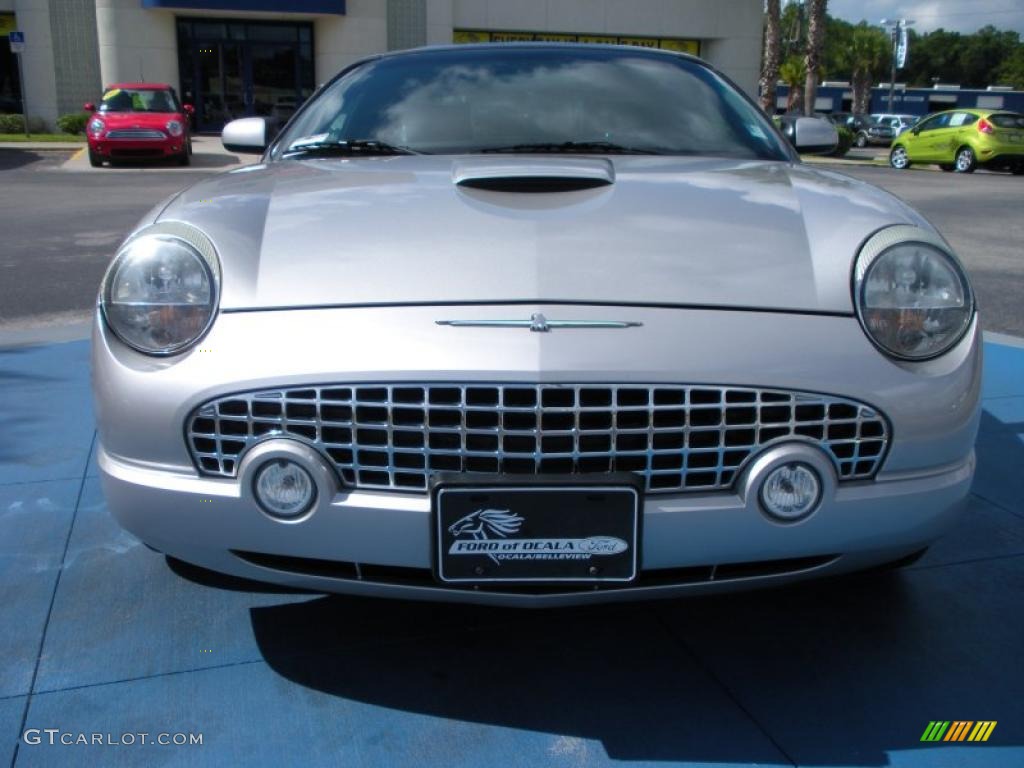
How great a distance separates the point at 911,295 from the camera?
199 centimetres

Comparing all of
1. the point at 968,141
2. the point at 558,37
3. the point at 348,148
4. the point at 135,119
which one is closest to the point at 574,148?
the point at 348,148

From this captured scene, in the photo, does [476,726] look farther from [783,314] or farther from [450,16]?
[450,16]

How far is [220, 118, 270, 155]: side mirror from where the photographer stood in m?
3.71

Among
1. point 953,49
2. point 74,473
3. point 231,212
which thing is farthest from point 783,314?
point 953,49

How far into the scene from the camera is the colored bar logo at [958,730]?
2.04 metres

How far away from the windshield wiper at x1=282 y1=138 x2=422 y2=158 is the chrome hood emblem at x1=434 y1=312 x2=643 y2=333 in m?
1.22

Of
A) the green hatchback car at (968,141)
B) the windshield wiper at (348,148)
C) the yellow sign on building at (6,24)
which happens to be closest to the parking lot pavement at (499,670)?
the windshield wiper at (348,148)

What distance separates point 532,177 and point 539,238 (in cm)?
31

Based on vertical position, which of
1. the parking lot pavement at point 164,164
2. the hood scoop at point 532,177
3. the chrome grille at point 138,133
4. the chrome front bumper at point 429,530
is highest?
the hood scoop at point 532,177

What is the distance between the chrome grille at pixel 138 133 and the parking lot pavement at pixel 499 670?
1634 cm

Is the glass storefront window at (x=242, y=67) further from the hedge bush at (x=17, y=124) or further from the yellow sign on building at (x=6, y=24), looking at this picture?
the yellow sign on building at (x=6, y=24)

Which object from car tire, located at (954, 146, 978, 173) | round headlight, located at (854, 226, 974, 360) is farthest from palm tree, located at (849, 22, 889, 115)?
round headlight, located at (854, 226, 974, 360)

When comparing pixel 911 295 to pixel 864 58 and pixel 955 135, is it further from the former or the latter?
pixel 864 58

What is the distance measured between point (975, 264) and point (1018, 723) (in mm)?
7153
